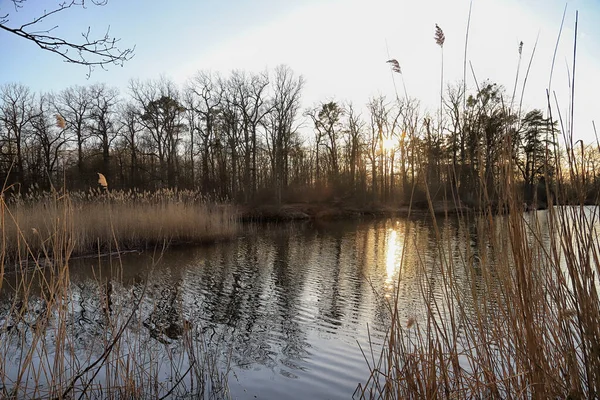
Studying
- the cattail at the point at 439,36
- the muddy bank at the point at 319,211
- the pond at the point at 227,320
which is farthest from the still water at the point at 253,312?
the muddy bank at the point at 319,211

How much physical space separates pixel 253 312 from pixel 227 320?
458mm

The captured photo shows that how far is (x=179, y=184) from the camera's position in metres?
27.8

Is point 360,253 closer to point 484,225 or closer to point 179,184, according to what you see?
point 484,225

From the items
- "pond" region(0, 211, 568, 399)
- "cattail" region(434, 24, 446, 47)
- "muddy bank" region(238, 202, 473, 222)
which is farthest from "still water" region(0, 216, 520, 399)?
"muddy bank" region(238, 202, 473, 222)

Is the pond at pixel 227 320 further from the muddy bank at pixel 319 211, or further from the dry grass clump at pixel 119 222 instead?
the muddy bank at pixel 319 211

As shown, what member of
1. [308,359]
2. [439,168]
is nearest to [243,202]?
[308,359]

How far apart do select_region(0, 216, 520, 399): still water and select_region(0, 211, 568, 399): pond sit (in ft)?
0.06

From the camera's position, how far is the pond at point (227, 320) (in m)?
2.53

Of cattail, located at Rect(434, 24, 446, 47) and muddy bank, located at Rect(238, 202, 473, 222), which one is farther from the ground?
cattail, located at Rect(434, 24, 446, 47)

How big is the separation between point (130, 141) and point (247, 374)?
2879 cm

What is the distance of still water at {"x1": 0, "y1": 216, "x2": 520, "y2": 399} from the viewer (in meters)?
3.03

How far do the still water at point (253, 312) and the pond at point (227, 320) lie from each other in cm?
2

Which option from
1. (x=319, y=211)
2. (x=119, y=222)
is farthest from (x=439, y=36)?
A: (x=319, y=211)

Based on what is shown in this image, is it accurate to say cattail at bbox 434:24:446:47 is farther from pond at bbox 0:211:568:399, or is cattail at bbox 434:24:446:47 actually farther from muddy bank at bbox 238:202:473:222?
muddy bank at bbox 238:202:473:222
